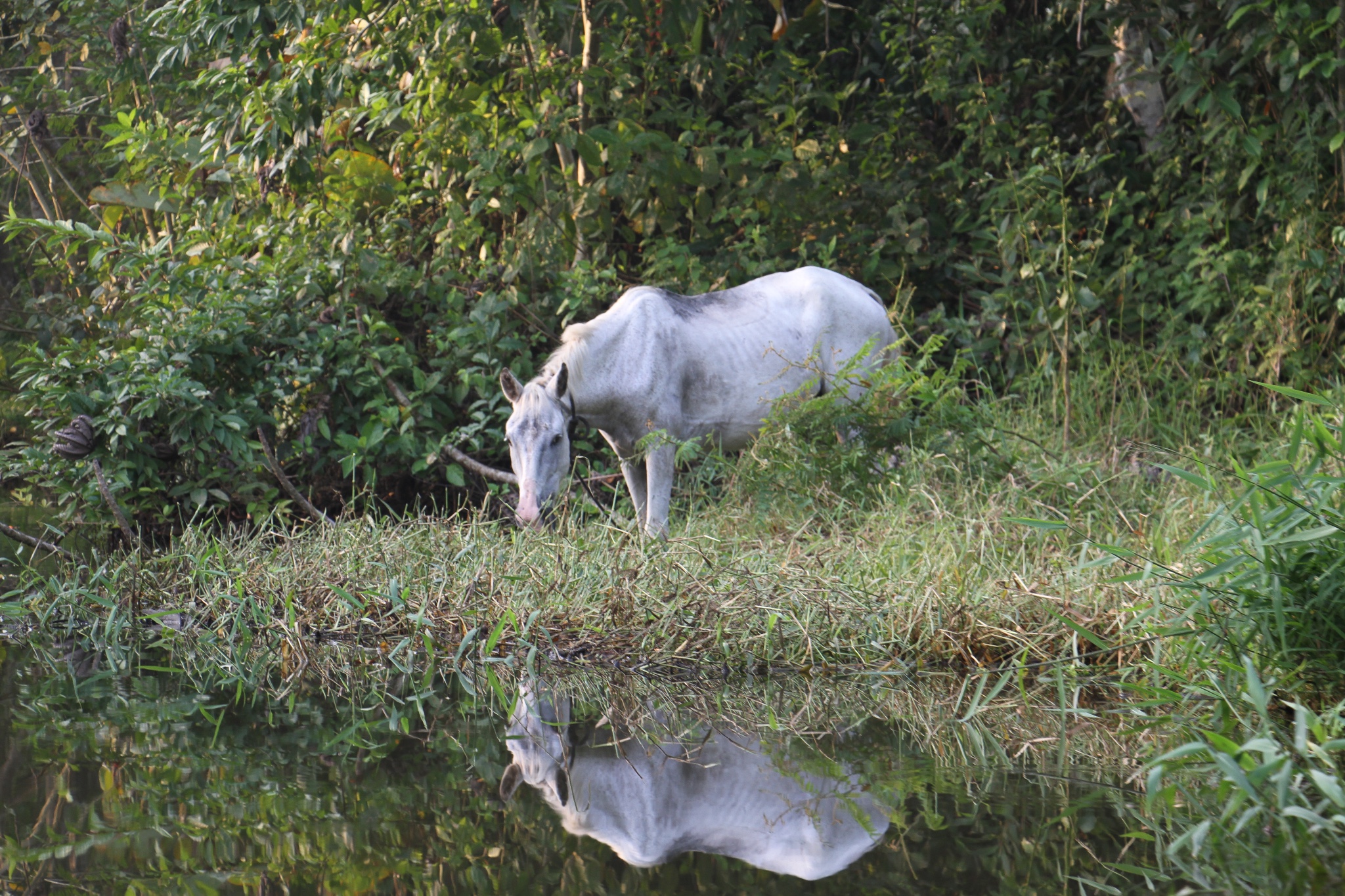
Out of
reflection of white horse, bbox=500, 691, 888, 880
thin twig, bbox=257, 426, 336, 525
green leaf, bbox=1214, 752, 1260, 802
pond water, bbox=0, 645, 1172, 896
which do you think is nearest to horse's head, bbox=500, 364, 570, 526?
thin twig, bbox=257, 426, 336, 525

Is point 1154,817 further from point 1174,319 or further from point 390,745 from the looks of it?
point 1174,319

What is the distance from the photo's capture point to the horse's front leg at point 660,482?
486 centimetres

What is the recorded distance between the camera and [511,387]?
→ 15.2ft

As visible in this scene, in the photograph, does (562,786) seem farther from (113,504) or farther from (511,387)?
(113,504)

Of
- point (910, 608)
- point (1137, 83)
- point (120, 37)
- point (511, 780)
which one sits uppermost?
point (120, 37)

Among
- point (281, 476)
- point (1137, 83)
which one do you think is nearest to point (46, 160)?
point (281, 476)

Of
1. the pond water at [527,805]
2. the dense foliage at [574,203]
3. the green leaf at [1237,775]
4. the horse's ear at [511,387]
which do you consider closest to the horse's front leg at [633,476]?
the horse's ear at [511,387]

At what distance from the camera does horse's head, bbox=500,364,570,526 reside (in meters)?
4.45

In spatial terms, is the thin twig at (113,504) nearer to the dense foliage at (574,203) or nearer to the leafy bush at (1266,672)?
the dense foliage at (574,203)

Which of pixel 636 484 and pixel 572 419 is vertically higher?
pixel 572 419

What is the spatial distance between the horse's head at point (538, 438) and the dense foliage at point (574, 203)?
923 millimetres

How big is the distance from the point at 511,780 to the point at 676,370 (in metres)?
3.08

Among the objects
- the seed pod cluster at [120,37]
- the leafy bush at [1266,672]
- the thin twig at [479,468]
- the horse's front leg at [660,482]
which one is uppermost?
the seed pod cluster at [120,37]

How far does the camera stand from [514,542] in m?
3.97
